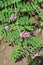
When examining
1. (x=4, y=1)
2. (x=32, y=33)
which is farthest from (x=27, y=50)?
(x=4, y=1)

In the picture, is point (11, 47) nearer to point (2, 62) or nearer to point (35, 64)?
point (2, 62)

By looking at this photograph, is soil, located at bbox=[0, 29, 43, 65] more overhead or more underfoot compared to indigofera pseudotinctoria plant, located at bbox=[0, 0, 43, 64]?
more underfoot

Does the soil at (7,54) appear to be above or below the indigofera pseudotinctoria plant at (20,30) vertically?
below

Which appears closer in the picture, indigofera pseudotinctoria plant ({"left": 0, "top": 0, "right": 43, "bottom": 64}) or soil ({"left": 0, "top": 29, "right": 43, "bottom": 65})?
indigofera pseudotinctoria plant ({"left": 0, "top": 0, "right": 43, "bottom": 64})

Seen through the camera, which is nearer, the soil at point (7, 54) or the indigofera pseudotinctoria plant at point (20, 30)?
the indigofera pseudotinctoria plant at point (20, 30)

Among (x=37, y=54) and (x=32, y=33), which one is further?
(x=32, y=33)

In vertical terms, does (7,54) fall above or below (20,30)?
below

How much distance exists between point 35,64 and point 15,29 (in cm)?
63

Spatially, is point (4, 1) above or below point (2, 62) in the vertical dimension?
above

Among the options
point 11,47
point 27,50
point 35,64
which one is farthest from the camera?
point 11,47

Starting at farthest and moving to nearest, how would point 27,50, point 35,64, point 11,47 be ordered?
point 11,47 < point 27,50 < point 35,64

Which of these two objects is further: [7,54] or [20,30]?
[7,54]

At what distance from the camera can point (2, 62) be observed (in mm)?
4375

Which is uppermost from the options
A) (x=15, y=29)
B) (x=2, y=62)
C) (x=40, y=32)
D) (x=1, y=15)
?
(x=1, y=15)
